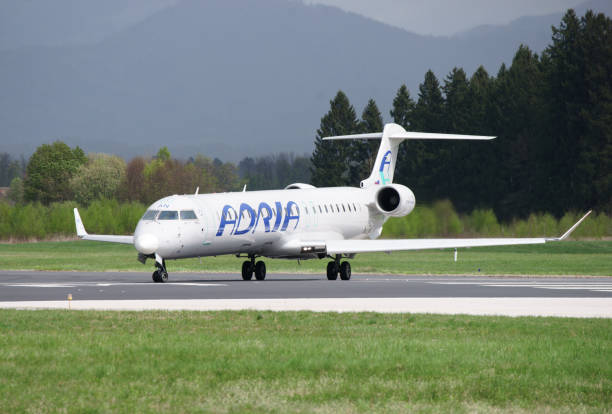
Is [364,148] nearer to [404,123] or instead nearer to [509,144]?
[404,123]

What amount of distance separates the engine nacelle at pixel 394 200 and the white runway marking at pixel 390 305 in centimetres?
A: 1897

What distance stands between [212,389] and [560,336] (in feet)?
24.0

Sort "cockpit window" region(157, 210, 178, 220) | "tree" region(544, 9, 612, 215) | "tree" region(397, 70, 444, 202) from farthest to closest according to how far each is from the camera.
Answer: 1. "tree" region(397, 70, 444, 202)
2. "tree" region(544, 9, 612, 215)
3. "cockpit window" region(157, 210, 178, 220)

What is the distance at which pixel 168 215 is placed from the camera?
1390 inches

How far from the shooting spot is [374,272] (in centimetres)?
4781

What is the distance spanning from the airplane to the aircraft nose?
0.11 ft

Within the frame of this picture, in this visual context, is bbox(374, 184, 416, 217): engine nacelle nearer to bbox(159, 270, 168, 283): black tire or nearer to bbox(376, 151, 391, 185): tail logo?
bbox(376, 151, 391, 185): tail logo

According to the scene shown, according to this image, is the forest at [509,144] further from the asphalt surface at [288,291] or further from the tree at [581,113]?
the asphalt surface at [288,291]

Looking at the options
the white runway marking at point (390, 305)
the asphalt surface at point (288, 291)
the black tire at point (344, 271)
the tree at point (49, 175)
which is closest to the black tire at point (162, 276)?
the asphalt surface at point (288, 291)

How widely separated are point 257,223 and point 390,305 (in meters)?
14.7

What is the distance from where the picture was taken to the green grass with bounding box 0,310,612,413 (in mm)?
11750

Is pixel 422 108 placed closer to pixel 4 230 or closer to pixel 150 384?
pixel 4 230

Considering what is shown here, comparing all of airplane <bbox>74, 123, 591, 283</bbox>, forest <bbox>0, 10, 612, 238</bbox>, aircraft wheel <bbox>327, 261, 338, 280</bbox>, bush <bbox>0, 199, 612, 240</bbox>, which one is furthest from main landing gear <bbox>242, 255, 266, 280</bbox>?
forest <bbox>0, 10, 612, 238</bbox>

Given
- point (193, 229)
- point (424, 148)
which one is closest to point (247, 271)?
point (193, 229)
